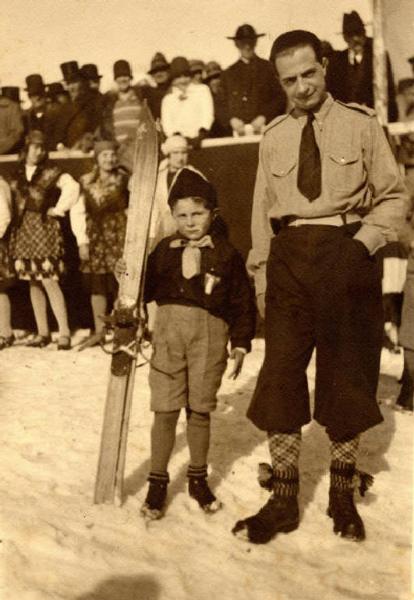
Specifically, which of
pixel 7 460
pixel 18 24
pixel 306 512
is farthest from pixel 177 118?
pixel 306 512

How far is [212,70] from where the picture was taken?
22.7 feet

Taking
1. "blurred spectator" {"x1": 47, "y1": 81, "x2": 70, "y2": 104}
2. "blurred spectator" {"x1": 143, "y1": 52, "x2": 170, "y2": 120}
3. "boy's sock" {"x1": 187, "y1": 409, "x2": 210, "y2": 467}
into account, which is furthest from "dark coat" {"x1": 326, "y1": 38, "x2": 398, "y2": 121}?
"boy's sock" {"x1": 187, "y1": 409, "x2": 210, "y2": 467}

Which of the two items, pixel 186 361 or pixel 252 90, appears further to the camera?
pixel 252 90

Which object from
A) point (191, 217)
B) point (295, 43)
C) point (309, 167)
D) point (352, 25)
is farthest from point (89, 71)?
point (309, 167)

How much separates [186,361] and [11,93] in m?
5.30

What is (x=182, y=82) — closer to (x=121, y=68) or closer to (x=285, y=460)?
(x=121, y=68)

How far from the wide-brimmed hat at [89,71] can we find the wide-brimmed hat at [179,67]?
0.93m

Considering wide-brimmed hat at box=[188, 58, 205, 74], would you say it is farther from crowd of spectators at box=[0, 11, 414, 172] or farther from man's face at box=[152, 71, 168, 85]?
man's face at box=[152, 71, 168, 85]

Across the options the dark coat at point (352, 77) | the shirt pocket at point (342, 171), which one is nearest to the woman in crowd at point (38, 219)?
the dark coat at point (352, 77)

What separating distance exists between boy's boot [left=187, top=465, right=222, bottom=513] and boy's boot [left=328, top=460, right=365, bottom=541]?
1.66ft

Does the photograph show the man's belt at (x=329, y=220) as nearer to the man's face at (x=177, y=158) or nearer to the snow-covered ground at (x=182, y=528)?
the snow-covered ground at (x=182, y=528)

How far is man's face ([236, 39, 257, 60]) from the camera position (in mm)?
6109

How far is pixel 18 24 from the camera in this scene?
19.7 ft

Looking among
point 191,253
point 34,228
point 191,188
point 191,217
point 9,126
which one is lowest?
point 34,228
